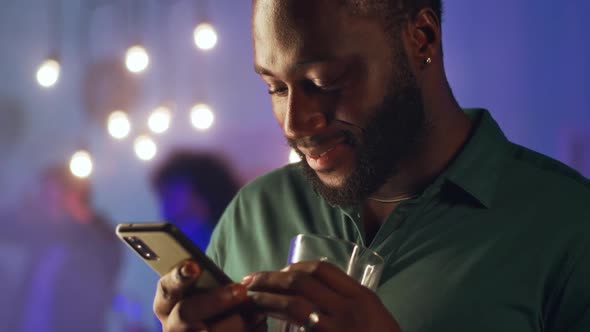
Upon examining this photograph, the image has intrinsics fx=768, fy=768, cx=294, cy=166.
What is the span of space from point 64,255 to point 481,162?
182 centimetres

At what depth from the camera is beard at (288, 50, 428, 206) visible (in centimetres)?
106

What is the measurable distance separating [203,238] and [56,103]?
26.9 inches

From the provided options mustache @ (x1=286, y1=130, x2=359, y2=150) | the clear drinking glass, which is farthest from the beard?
the clear drinking glass

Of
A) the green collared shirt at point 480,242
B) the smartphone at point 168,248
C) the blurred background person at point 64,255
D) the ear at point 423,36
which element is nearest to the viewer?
the smartphone at point 168,248

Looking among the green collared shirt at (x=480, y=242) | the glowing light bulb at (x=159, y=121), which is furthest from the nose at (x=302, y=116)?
the glowing light bulb at (x=159, y=121)

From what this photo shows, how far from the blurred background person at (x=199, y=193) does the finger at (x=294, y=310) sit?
171 cm

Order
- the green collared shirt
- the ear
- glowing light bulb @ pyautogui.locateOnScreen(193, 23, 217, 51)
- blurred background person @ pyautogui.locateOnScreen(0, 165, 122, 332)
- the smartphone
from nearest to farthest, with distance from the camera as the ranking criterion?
the smartphone
the green collared shirt
the ear
glowing light bulb @ pyautogui.locateOnScreen(193, 23, 217, 51)
blurred background person @ pyautogui.locateOnScreen(0, 165, 122, 332)

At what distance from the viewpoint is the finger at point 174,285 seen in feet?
2.66

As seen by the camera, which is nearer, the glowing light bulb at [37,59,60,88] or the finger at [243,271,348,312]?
the finger at [243,271,348,312]

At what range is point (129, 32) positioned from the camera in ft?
8.56

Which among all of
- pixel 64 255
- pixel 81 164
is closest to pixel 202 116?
pixel 81 164

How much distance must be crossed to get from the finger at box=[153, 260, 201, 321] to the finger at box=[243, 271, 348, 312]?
0.08m

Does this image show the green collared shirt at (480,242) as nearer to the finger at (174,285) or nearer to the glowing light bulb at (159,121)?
the finger at (174,285)

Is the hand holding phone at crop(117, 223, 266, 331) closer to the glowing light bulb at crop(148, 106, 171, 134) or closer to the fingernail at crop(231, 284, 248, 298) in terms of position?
the fingernail at crop(231, 284, 248, 298)
